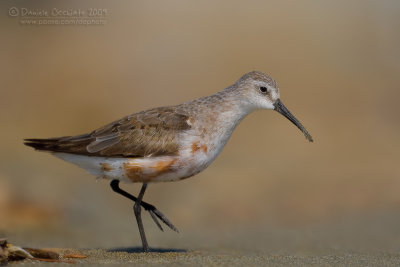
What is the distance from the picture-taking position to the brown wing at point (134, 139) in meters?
7.03

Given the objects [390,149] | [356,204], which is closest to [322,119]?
[390,149]

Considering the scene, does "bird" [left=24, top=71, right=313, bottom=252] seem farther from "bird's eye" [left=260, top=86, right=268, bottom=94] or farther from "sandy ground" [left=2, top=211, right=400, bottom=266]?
"sandy ground" [left=2, top=211, right=400, bottom=266]

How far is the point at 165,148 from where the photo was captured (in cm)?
695

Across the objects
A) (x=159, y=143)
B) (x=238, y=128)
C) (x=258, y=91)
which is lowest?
(x=159, y=143)

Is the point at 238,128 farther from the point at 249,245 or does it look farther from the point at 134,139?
the point at 134,139

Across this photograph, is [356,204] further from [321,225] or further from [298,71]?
[298,71]

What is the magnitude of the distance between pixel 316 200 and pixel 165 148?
5897 millimetres

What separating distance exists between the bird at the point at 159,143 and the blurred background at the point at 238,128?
1.36 meters

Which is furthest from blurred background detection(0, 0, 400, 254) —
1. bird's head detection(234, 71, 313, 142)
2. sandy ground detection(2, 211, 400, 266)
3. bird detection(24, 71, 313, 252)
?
bird's head detection(234, 71, 313, 142)

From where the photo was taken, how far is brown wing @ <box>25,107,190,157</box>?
23.1 ft

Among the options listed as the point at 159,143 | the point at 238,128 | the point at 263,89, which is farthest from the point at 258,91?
the point at 238,128

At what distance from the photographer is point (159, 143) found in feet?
23.0

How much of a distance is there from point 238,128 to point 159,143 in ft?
29.5

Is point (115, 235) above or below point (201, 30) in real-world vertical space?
below
